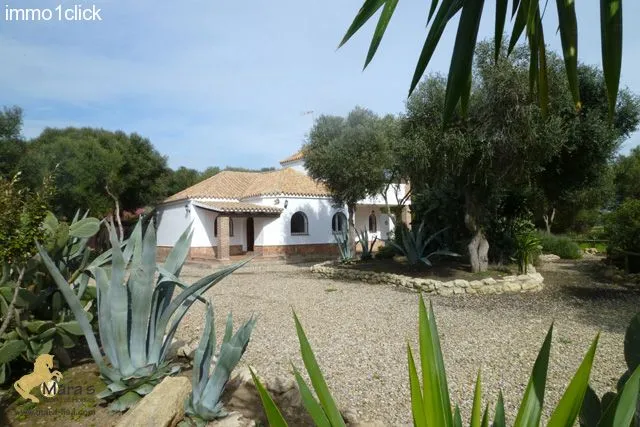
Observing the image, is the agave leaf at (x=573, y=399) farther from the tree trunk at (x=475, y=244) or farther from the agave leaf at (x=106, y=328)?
the tree trunk at (x=475, y=244)

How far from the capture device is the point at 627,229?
988cm

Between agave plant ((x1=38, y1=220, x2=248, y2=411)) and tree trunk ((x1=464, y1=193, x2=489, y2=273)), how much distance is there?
8.41m

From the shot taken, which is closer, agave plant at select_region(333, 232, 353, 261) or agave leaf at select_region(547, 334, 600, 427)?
agave leaf at select_region(547, 334, 600, 427)

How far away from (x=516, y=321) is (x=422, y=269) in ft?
15.7

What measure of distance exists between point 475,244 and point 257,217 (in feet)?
39.4

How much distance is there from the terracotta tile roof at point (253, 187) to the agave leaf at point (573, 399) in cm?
1904

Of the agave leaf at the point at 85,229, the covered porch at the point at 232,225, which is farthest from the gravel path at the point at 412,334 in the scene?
the covered porch at the point at 232,225

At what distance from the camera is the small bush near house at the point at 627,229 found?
961 cm

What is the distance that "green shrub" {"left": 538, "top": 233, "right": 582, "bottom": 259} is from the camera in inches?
619

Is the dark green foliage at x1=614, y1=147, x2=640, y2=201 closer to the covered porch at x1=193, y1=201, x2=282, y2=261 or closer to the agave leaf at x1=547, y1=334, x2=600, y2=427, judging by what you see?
the covered porch at x1=193, y1=201, x2=282, y2=261

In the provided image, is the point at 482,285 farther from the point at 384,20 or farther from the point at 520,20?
the point at 384,20

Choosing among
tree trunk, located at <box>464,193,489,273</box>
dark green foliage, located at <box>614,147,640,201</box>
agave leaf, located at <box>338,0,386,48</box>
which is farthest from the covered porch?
dark green foliage, located at <box>614,147,640,201</box>

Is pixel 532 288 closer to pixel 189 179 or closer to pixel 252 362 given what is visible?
pixel 252 362

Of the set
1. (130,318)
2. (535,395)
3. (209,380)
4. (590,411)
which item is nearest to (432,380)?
(535,395)
